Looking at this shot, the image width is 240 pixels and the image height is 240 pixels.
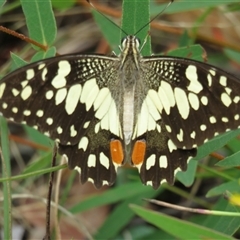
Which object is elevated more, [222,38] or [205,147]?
[222,38]

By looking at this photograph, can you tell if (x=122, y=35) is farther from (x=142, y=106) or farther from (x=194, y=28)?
(x=194, y=28)

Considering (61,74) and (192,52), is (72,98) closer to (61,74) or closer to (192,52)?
(61,74)

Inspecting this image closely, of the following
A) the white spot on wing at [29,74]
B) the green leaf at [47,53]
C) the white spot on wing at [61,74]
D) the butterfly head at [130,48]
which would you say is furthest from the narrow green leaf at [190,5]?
the white spot on wing at [29,74]

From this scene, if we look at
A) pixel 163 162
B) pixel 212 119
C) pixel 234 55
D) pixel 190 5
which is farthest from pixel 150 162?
pixel 234 55

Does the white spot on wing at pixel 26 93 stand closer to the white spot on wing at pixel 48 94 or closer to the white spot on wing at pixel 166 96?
the white spot on wing at pixel 48 94

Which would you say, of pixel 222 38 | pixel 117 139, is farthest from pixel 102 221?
pixel 222 38

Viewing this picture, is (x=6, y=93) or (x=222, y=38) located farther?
(x=222, y=38)

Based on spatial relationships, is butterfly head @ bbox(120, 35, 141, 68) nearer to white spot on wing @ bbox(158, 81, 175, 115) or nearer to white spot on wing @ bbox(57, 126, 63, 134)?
white spot on wing @ bbox(158, 81, 175, 115)
